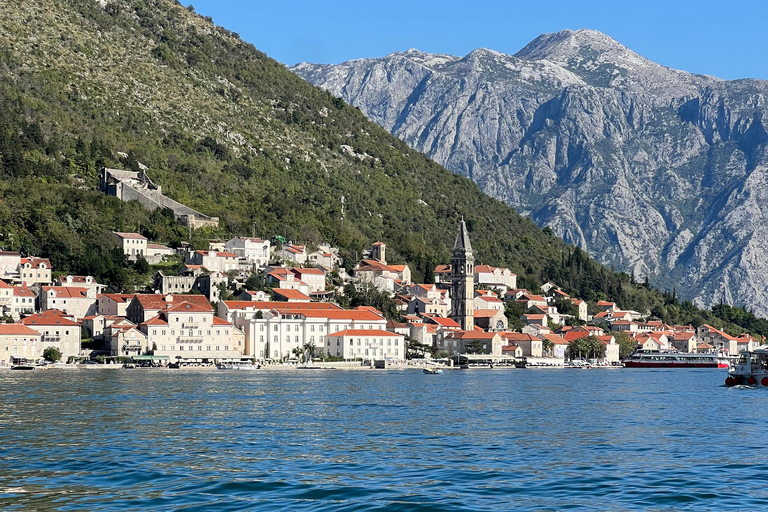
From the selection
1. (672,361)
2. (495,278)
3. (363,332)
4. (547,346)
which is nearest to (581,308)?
(495,278)

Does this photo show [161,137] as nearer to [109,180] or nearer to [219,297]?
[109,180]

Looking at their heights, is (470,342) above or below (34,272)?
below

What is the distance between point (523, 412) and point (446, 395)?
50.4 ft

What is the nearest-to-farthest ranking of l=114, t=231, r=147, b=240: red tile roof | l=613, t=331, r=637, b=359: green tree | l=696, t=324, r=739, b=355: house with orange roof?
1. l=114, t=231, r=147, b=240: red tile roof
2. l=613, t=331, r=637, b=359: green tree
3. l=696, t=324, r=739, b=355: house with orange roof

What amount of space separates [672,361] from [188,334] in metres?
76.1

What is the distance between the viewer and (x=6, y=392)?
6512 cm

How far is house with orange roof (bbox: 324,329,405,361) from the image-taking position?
404 feet

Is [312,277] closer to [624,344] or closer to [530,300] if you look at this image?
[530,300]

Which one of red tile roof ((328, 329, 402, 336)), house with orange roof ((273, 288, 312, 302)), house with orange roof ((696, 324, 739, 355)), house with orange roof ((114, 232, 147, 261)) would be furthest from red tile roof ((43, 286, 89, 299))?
house with orange roof ((696, 324, 739, 355))

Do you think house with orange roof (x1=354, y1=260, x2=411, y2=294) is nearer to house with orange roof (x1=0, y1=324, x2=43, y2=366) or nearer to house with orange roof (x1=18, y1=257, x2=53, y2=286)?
house with orange roof (x1=18, y1=257, x2=53, y2=286)

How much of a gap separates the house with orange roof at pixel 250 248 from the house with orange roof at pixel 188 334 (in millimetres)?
23468

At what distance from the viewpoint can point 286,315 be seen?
396ft

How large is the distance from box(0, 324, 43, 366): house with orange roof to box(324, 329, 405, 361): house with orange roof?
3072 cm

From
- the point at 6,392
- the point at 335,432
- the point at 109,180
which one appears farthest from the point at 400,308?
the point at 335,432
